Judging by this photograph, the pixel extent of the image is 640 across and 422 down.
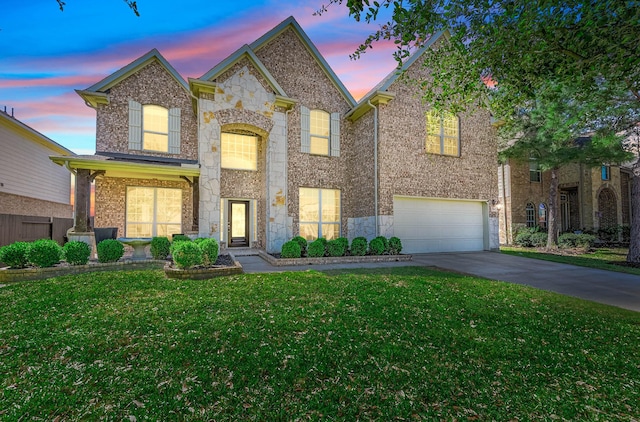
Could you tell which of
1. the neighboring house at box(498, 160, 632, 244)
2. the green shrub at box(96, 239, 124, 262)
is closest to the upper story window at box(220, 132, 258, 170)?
the green shrub at box(96, 239, 124, 262)

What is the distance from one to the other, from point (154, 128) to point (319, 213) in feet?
25.1

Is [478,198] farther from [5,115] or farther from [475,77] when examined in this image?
[5,115]

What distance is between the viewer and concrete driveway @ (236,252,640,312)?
20.5ft

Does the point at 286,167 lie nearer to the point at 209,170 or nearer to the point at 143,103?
the point at 209,170

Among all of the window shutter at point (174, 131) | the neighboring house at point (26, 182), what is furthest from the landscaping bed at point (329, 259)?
the neighboring house at point (26, 182)

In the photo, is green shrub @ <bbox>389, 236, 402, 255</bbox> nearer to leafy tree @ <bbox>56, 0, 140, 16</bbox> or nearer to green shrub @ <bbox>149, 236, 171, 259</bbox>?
green shrub @ <bbox>149, 236, 171, 259</bbox>

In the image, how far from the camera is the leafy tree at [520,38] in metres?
4.38

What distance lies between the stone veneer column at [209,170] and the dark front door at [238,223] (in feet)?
5.87

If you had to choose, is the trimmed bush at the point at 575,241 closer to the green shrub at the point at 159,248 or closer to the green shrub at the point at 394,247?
the green shrub at the point at 394,247

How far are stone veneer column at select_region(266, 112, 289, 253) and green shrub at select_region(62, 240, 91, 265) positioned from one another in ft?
18.4

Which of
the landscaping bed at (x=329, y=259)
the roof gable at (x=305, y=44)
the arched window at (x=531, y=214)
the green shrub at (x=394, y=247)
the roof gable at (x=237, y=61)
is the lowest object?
the landscaping bed at (x=329, y=259)

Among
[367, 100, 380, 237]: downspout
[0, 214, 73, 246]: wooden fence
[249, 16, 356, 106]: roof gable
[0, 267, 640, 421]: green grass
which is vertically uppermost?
[249, 16, 356, 106]: roof gable

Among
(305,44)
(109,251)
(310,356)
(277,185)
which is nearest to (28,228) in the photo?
(109,251)

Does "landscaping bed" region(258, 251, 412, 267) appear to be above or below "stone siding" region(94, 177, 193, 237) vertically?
below
